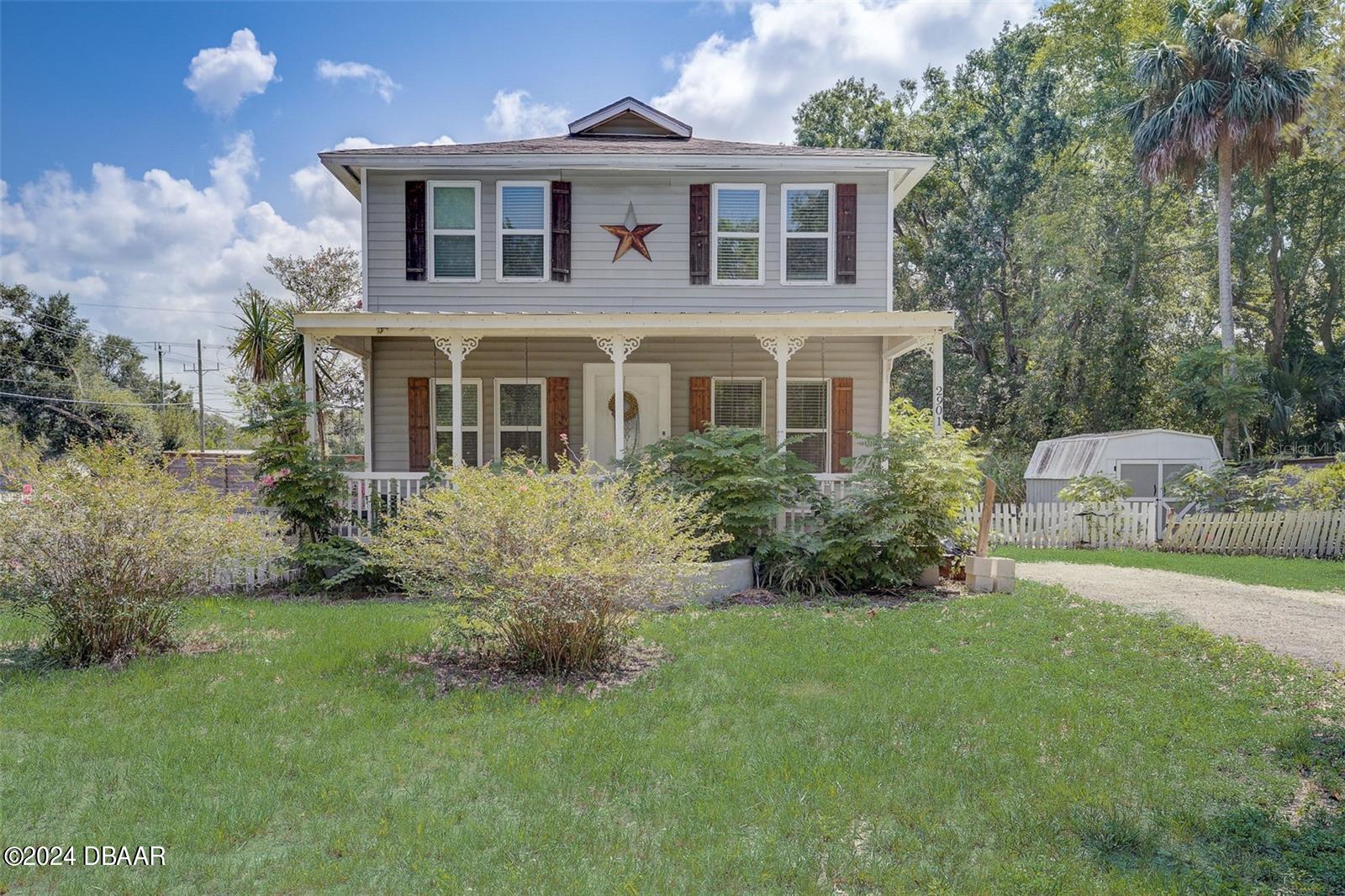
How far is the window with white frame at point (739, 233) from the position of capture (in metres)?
12.4

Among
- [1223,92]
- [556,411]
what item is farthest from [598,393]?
[1223,92]

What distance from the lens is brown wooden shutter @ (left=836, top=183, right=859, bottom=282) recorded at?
484 inches

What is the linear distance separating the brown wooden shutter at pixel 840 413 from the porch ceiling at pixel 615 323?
85.9 inches

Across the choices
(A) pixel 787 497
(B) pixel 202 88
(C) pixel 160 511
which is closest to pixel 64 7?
(B) pixel 202 88

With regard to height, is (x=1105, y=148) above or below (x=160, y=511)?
above

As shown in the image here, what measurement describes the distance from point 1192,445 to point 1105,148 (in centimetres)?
1362

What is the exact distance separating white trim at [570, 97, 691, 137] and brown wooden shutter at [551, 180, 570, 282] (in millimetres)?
2217

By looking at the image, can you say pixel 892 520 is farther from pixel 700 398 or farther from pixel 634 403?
pixel 634 403

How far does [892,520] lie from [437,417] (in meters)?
7.57

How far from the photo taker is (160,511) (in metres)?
5.79

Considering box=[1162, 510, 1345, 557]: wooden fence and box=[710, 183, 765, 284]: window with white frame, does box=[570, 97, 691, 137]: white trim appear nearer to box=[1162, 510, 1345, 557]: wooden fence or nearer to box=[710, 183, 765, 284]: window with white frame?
box=[710, 183, 765, 284]: window with white frame

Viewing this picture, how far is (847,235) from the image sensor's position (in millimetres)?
12289

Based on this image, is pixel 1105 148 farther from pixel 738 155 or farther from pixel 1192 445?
pixel 738 155
